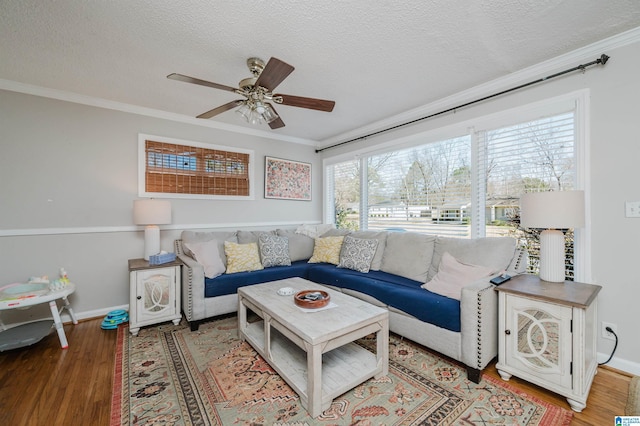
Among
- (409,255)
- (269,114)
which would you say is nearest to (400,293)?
(409,255)

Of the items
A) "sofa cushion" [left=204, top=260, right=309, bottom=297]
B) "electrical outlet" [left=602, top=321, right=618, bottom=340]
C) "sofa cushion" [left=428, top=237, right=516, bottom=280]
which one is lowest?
"electrical outlet" [left=602, top=321, right=618, bottom=340]

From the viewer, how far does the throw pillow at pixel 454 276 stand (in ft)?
6.98

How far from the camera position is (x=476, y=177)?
9.26ft

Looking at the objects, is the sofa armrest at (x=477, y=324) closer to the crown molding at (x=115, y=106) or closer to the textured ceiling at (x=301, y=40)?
the textured ceiling at (x=301, y=40)

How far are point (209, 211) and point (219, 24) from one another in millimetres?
2474

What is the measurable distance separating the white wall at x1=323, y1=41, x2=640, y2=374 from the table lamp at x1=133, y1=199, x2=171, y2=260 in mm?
4015

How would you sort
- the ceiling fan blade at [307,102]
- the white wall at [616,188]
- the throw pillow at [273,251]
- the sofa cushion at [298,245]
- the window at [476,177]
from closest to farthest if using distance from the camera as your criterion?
1. the white wall at [616,188]
2. the ceiling fan blade at [307,102]
3. the window at [476,177]
4. the throw pillow at [273,251]
5. the sofa cushion at [298,245]

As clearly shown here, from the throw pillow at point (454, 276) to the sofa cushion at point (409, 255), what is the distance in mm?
323

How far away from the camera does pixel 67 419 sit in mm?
1511

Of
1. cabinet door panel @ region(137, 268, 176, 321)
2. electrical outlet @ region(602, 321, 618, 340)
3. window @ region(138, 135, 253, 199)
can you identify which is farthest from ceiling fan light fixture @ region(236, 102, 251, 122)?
electrical outlet @ region(602, 321, 618, 340)

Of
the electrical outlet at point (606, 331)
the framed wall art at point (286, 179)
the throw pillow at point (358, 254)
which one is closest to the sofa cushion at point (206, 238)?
the framed wall art at point (286, 179)

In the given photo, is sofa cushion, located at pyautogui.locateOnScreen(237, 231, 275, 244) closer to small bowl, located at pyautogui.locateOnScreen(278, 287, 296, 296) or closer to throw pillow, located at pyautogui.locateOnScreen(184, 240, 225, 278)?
throw pillow, located at pyautogui.locateOnScreen(184, 240, 225, 278)

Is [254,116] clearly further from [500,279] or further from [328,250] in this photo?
[500,279]

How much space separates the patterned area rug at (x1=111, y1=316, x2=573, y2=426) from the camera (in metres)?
1.51
